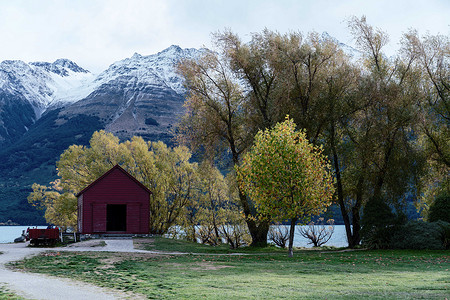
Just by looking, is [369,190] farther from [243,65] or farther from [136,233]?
[136,233]

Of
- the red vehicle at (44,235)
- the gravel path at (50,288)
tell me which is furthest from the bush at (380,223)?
the red vehicle at (44,235)

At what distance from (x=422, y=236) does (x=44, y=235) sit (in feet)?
91.7

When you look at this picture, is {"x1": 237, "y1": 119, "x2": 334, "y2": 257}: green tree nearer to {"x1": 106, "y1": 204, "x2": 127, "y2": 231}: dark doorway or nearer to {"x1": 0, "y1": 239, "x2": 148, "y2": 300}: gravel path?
{"x1": 0, "y1": 239, "x2": 148, "y2": 300}: gravel path

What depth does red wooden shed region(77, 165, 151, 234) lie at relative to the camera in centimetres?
4025

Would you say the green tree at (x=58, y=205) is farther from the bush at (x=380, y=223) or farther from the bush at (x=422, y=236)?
the bush at (x=422, y=236)

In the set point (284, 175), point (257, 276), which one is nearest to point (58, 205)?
point (284, 175)

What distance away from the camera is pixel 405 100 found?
32.9 meters

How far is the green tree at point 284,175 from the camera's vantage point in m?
25.8

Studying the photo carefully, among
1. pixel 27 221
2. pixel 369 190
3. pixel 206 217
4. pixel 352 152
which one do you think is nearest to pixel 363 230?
pixel 369 190

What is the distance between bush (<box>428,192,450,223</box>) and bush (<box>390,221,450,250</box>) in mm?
1849

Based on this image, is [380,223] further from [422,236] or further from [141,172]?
[141,172]

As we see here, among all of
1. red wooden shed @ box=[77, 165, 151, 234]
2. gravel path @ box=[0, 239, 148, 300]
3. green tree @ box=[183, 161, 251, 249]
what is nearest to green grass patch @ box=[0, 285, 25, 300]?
gravel path @ box=[0, 239, 148, 300]

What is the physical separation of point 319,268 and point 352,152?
1524cm

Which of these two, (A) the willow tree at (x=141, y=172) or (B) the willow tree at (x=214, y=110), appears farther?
(A) the willow tree at (x=141, y=172)
